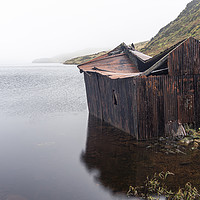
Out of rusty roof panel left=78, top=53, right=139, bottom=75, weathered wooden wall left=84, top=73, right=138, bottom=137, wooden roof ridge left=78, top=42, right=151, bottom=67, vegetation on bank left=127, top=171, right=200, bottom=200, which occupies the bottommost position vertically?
vegetation on bank left=127, top=171, right=200, bottom=200

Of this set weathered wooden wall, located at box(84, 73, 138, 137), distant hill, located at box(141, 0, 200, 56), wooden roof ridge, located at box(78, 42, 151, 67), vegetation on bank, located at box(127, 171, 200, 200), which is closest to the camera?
vegetation on bank, located at box(127, 171, 200, 200)

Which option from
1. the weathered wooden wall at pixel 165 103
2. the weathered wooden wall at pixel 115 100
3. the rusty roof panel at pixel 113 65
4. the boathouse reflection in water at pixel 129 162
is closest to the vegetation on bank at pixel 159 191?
the boathouse reflection in water at pixel 129 162

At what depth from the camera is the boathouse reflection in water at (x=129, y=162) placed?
8367mm

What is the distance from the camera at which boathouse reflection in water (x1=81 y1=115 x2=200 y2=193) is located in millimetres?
8367

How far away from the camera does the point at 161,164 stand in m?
9.55

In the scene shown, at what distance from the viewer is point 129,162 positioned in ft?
33.3

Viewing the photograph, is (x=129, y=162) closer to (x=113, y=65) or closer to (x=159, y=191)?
(x=159, y=191)

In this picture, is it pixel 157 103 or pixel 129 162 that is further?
pixel 157 103

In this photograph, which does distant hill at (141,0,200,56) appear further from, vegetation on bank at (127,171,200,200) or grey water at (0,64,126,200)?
vegetation on bank at (127,171,200,200)

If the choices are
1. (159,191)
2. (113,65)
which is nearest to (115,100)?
(113,65)

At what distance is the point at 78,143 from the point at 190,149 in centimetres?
559

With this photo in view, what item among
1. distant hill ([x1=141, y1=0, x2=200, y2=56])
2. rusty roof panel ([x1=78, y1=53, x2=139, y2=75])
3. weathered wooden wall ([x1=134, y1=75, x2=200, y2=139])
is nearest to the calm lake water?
weathered wooden wall ([x1=134, y1=75, x2=200, y2=139])

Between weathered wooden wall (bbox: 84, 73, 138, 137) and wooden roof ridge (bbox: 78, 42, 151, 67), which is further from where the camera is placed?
wooden roof ridge (bbox: 78, 42, 151, 67)

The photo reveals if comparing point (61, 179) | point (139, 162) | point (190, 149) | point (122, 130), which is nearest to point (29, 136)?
point (122, 130)
